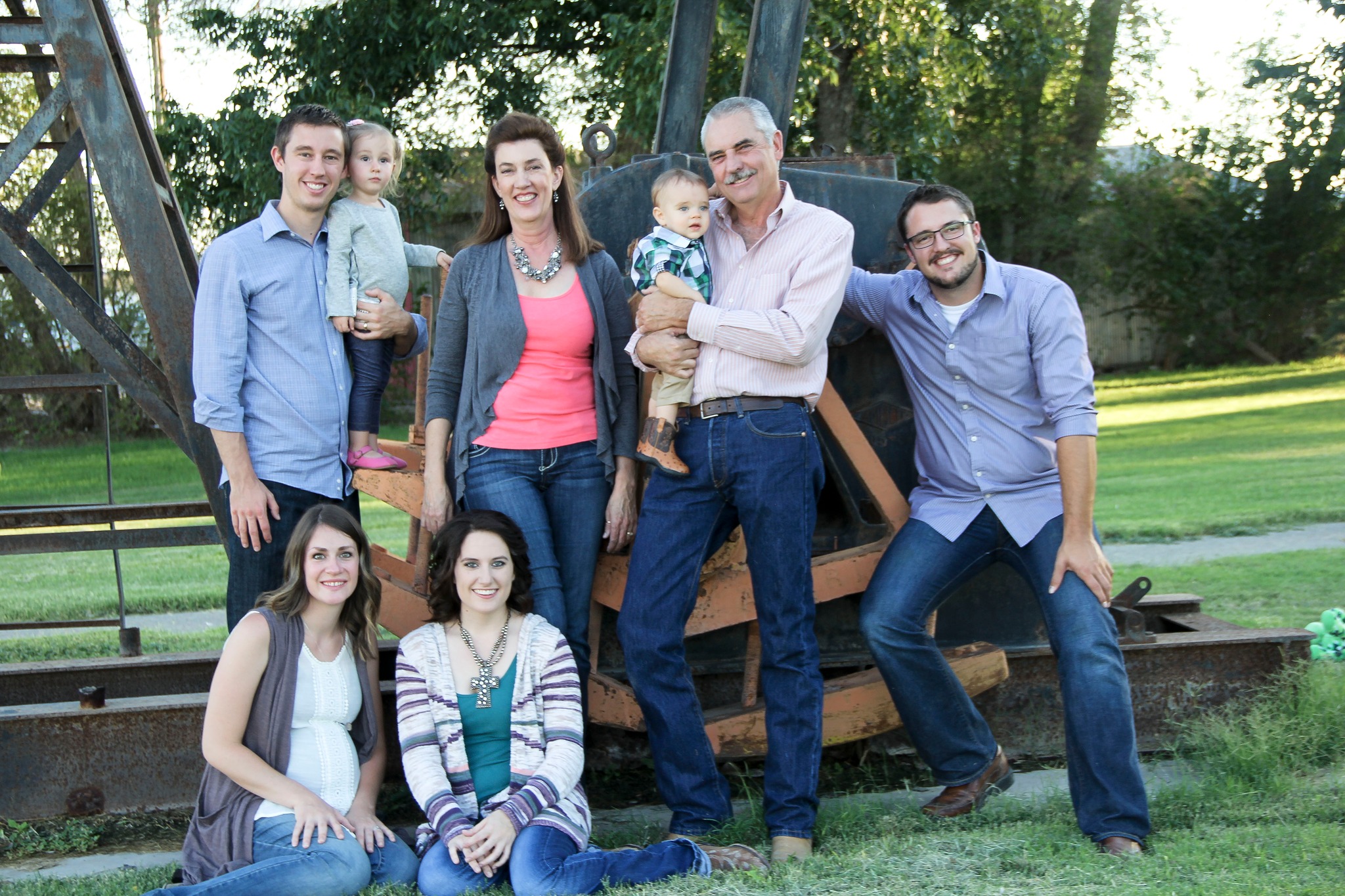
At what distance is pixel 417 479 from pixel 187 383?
936 mm

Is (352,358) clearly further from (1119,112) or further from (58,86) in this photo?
(1119,112)

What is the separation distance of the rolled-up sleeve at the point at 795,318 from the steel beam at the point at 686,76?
1688 mm

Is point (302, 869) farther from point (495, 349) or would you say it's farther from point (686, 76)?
point (686, 76)

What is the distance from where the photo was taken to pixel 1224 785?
4129mm

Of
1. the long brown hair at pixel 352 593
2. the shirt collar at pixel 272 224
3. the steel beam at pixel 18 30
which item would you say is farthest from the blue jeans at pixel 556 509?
the steel beam at pixel 18 30

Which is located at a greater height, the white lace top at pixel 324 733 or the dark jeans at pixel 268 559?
the dark jeans at pixel 268 559

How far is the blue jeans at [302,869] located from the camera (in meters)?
3.29

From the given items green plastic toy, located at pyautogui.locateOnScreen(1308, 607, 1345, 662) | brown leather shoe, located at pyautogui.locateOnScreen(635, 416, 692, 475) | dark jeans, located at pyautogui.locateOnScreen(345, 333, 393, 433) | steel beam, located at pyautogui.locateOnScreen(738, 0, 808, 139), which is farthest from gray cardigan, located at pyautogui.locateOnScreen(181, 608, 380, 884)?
green plastic toy, located at pyautogui.locateOnScreen(1308, 607, 1345, 662)

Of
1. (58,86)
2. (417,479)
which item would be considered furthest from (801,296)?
(58,86)

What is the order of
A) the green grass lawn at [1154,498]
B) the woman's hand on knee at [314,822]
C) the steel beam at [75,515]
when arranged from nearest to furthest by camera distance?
the woman's hand on knee at [314,822] < the steel beam at [75,515] < the green grass lawn at [1154,498]

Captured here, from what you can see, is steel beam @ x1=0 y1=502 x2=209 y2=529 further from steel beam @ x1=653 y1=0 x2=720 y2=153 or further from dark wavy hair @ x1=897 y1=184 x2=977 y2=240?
dark wavy hair @ x1=897 y1=184 x2=977 y2=240

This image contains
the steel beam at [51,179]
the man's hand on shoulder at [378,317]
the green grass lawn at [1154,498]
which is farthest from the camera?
the green grass lawn at [1154,498]

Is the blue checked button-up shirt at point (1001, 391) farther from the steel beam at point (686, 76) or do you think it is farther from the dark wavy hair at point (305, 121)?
the dark wavy hair at point (305, 121)

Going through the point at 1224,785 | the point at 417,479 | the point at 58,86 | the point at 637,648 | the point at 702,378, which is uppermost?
the point at 58,86
